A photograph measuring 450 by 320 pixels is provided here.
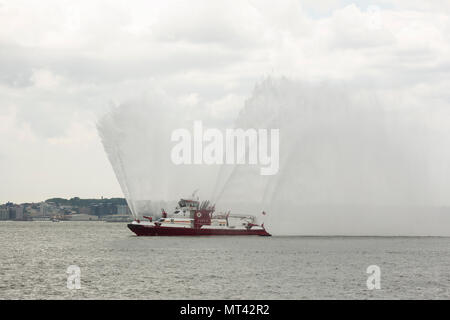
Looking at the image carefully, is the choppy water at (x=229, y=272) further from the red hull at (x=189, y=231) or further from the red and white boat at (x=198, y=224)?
the red hull at (x=189, y=231)

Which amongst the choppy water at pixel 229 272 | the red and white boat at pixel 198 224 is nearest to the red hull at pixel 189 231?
the red and white boat at pixel 198 224

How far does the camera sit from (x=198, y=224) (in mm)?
91500

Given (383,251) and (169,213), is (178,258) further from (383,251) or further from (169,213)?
(169,213)

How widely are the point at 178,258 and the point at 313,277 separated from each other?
690 inches

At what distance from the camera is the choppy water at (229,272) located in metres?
40.6

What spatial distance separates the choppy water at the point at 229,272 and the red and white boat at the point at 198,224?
41.1 ft

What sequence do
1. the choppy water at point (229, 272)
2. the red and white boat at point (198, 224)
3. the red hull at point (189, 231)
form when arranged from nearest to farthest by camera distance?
1. the choppy water at point (229, 272)
2. the red and white boat at point (198, 224)
3. the red hull at point (189, 231)

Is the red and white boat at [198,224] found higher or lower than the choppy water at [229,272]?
higher

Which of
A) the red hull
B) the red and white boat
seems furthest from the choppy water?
the red hull

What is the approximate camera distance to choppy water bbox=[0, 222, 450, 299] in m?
40.6

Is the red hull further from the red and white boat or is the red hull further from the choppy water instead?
the choppy water

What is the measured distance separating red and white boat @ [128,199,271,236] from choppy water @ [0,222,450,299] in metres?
12.5
